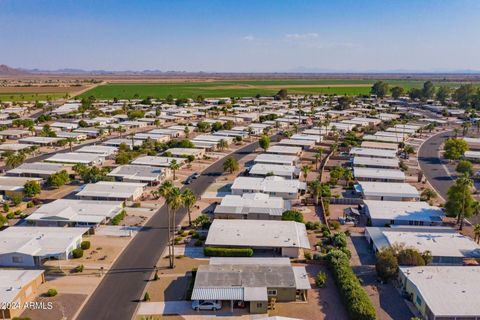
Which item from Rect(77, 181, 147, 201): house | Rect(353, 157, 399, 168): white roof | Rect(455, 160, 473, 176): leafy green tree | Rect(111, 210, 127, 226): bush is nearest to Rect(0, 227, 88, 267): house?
Rect(111, 210, 127, 226): bush

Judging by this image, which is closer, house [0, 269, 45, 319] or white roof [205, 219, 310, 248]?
house [0, 269, 45, 319]

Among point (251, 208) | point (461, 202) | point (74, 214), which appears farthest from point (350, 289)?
point (74, 214)

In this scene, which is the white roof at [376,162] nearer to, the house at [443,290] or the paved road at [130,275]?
the paved road at [130,275]

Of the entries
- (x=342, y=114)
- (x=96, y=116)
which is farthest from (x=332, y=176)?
(x=96, y=116)

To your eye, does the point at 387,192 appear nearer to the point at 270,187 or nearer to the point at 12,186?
the point at 270,187

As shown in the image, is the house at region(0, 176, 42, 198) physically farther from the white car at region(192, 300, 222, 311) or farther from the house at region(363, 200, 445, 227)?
the house at region(363, 200, 445, 227)

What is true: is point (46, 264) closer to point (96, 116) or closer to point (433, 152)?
point (433, 152)
